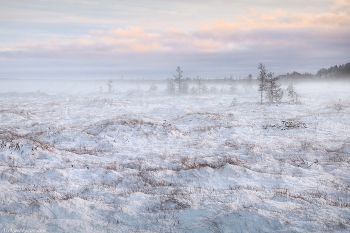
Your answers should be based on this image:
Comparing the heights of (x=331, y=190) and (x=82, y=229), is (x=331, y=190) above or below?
below

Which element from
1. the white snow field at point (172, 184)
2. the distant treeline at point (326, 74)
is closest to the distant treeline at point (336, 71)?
the distant treeline at point (326, 74)

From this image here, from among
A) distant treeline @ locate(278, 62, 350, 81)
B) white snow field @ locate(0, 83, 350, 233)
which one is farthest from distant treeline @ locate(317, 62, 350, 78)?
white snow field @ locate(0, 83, 350, 233)

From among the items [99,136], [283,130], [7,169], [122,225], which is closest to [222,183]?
[122,225]

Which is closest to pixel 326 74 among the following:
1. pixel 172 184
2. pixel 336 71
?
pixel 336 71

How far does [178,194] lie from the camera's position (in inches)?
280

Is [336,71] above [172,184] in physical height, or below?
above

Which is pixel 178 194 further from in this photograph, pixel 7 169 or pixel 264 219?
pixel 7 169

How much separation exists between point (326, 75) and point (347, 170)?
14812 cm

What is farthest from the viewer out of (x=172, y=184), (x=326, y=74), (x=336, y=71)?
(x=326, y=74)

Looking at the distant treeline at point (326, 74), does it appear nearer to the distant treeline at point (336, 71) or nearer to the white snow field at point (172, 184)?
the distant treeline at point (336, 71)

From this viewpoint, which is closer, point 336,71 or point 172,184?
point 172,184

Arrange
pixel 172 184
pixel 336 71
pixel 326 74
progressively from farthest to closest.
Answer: pixel 326 74 → pixel 336 71 → pixel 172 184

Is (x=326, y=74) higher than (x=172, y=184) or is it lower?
higher

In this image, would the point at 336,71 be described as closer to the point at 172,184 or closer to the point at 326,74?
the point at 326,74
